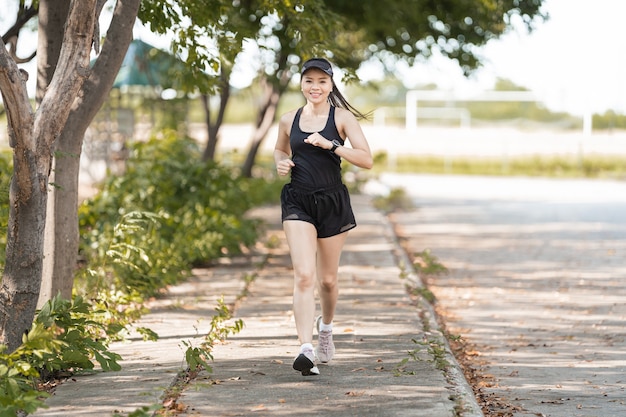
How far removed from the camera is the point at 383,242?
50.4 ft

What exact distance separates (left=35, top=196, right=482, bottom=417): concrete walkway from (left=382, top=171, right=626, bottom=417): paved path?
421 millimetres

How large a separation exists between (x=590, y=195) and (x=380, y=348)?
2095cm

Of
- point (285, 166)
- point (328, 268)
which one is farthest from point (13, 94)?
point (328, 268)

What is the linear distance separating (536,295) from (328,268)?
4657 millimetres

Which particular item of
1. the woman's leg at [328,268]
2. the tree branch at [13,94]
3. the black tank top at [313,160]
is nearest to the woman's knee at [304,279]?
the woman's leg at [328,268]

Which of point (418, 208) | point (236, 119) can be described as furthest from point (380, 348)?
point (236, 119)

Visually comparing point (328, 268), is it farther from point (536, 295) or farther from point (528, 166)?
point (528, 166)

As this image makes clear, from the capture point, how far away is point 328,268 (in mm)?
6984

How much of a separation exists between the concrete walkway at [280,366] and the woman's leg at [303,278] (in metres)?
0.32

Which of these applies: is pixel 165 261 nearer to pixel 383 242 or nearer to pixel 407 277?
pixel 407 277

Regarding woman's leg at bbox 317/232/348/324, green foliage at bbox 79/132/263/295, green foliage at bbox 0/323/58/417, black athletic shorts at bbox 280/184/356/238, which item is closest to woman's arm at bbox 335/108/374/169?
black athletic shorts at bbox 280/184/356/238

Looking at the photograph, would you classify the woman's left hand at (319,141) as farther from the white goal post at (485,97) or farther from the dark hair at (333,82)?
the white goal post at (485,97)

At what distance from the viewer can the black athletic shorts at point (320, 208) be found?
22.2 ft

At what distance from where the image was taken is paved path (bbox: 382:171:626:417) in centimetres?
686
